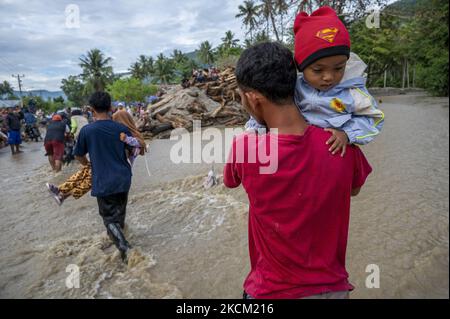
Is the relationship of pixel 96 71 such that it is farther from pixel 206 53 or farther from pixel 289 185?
pixel 289 185

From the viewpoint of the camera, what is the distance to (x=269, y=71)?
3.40 feet

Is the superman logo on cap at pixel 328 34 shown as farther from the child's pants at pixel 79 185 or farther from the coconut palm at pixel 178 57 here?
the coconut palm at pixel 178 57

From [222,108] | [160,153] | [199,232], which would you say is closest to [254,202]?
[199,232]

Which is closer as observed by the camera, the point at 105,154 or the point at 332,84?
the point at 332,84

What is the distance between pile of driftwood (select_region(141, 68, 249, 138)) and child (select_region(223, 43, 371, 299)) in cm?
1253

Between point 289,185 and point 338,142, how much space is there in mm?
225

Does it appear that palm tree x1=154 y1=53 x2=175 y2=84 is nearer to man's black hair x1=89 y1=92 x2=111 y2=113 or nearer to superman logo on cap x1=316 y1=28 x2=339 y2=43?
man's black hair x1=89 y1=92 x2=111 y2=113

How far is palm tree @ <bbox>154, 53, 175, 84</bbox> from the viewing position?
57.6 metres

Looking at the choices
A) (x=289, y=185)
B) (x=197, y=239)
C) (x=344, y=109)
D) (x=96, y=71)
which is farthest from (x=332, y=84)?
(x=96, y=71)

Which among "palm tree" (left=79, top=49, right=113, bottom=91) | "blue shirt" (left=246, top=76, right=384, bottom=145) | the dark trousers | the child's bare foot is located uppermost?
"palm tree" (left=79, top=49, right=113, bottom=91)

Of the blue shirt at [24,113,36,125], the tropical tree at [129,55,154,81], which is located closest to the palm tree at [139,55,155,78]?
the tropical tree at [129,55,154,81]

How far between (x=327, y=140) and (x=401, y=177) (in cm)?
424

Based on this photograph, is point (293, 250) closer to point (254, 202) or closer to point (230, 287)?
point (254, 202)
